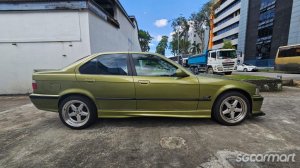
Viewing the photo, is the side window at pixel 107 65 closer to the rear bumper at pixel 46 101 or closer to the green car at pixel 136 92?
the green car at pixel 136 92

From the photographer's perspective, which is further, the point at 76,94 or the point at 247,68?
the point at 247,68

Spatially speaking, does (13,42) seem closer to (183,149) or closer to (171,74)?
(171,74)

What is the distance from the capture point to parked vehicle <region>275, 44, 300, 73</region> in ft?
52.4

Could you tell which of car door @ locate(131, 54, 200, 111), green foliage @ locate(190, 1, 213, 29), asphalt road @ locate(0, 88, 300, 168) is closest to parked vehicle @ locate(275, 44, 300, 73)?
asphalt road @ locate(0, 88, 300, 168)

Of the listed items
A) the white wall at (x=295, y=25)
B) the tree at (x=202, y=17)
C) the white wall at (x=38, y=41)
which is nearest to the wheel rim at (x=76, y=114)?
the white wall at (x=38, y=41)

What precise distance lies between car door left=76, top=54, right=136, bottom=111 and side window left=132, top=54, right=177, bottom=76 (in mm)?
199

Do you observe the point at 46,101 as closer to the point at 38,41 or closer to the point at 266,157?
the point at 266,157

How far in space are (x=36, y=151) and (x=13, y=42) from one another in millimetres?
6298

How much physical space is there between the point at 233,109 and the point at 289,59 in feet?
57.4

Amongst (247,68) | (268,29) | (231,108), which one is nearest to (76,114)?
(231,108)

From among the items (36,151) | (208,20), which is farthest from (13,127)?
(208,20)

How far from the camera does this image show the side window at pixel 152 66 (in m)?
3.53

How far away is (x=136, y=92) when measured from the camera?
11.4ft

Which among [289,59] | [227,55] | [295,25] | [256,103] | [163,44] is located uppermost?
[163,44]
